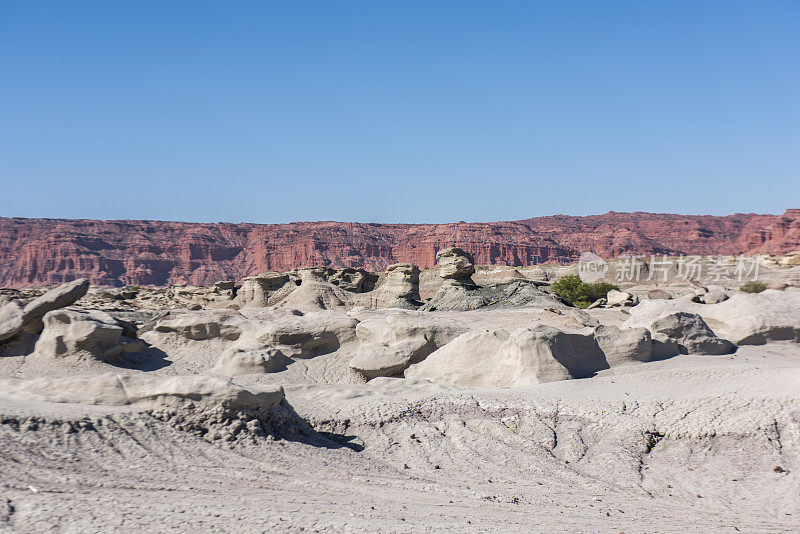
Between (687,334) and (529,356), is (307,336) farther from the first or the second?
(687,334)

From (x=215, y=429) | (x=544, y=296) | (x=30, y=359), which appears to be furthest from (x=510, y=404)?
(x=544, y=296)

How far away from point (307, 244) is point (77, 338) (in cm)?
11576

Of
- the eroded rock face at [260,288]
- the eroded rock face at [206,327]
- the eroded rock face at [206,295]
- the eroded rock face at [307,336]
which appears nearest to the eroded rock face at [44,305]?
A: the eroded rock face at [206,327]

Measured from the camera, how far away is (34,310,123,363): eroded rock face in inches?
548

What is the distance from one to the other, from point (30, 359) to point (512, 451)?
12.0 metres

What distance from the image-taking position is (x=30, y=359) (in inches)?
551

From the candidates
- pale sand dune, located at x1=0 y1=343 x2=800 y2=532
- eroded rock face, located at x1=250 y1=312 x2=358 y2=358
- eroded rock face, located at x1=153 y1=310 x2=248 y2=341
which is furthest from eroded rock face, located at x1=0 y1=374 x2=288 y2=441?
eroded rock face, located at x1=153 y1=310 x2=248 y2=341

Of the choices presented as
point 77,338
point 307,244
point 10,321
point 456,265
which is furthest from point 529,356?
point 307,244

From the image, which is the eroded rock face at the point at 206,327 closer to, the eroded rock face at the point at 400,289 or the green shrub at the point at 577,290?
the eroded rock face at the point at 400,289

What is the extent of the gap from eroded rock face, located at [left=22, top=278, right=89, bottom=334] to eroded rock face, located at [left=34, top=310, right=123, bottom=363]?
924 mm

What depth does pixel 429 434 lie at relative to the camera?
8195 mm

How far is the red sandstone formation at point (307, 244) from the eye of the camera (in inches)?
4609

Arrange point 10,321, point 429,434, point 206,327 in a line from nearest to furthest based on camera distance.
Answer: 1. point 429,434
2. point 10,321
3. point 206,327

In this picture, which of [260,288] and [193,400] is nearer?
[193,400]
